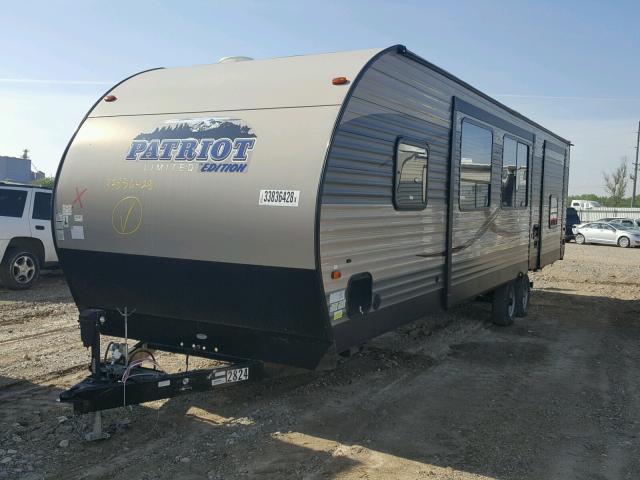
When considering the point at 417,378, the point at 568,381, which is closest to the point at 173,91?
the point at 417,378

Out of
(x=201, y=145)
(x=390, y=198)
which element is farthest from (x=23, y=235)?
(x=390, y=198)

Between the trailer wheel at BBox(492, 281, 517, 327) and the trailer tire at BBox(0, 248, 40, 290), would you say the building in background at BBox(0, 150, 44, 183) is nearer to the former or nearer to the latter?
the trailer tire at BBox(0, 248, 40, 290)

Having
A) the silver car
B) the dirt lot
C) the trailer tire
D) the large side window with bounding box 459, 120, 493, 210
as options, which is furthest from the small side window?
the silver car

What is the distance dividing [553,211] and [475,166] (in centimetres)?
516

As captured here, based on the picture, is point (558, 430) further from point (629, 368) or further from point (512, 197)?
point (512, 197)

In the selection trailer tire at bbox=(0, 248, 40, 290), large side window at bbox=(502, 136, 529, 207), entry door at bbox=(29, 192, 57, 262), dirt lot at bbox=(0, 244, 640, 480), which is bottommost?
dirt lot at bbox=(0, 244, 640, 480)

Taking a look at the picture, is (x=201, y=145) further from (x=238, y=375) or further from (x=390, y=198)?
(x=238, y=375)

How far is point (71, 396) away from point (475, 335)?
6202 millimetres

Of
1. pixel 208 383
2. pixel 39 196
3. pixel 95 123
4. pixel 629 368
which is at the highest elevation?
pixel 95 123

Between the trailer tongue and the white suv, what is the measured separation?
7.18 meters

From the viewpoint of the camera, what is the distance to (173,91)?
542 cm

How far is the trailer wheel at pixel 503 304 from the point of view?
9.52 meters

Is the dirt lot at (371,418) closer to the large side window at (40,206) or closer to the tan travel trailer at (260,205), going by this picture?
the tan travel trailer at (260,205)

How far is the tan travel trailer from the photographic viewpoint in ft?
14.8
